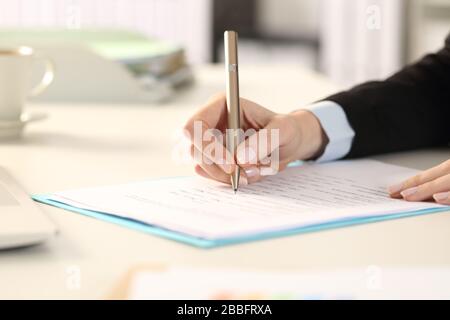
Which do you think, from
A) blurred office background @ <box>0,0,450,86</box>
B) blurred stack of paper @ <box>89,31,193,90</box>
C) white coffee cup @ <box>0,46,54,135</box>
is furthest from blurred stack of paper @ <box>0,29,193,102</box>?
blurred office background @ <box>0,0,450,86</box>

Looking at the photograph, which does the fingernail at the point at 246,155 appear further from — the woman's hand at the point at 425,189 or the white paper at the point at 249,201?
the woman's hand at the point at 425,189

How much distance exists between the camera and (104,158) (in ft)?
3.54

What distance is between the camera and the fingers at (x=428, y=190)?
832mm

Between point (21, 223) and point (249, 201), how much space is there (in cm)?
23

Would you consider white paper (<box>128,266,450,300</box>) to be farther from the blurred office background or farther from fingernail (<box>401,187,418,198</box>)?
the blurred office background

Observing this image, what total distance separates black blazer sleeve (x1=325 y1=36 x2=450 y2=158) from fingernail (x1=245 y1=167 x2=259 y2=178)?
0.20 meters

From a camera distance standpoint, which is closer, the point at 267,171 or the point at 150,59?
the point at 267,171

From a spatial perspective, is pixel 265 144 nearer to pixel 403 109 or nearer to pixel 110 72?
pixel 403 109

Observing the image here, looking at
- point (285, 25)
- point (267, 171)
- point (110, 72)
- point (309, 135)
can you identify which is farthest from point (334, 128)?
point (285, 25)

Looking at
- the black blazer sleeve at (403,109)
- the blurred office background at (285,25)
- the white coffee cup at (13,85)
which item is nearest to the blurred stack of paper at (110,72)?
the white coffee cup at (13,85)

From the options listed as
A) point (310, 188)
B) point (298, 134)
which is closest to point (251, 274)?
point (310, 188)

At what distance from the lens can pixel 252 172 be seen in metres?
0.90
